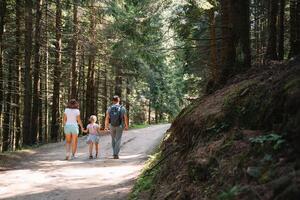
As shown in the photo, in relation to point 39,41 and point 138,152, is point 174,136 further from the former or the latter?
point 39,41

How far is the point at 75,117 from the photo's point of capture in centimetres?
1465

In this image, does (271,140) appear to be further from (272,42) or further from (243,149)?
(272,42)

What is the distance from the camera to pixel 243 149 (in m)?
5.59

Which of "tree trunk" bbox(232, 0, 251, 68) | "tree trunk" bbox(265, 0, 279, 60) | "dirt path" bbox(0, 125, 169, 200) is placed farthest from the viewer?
"tree trunk" bbox(265, 0, 279, 60)

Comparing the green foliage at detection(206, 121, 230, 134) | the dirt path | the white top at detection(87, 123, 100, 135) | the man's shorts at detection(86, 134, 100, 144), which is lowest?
the dirt path

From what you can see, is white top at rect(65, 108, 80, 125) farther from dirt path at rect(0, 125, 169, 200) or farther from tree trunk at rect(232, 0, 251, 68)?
tree trunk at rect(232, 0, 251, 68)

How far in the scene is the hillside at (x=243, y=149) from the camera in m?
4.48

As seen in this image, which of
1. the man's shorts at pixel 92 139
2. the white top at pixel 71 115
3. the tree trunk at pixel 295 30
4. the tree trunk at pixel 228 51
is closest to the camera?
the tree trunk at pixel 228 51

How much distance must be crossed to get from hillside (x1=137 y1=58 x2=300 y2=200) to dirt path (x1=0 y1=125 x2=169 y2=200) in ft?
5.85

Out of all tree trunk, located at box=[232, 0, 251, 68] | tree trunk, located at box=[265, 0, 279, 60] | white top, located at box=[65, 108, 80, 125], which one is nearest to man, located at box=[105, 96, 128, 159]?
white top, located at box=[65, 108, 80, 125]

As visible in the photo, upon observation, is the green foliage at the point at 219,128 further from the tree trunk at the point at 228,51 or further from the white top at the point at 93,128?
the white top at the point at 93,128

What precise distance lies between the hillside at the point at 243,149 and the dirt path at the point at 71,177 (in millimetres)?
1782

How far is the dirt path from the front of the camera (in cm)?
952

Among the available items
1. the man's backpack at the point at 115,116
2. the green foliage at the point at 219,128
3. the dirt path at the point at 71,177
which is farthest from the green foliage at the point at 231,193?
the man's backpack at the point at 115,116
